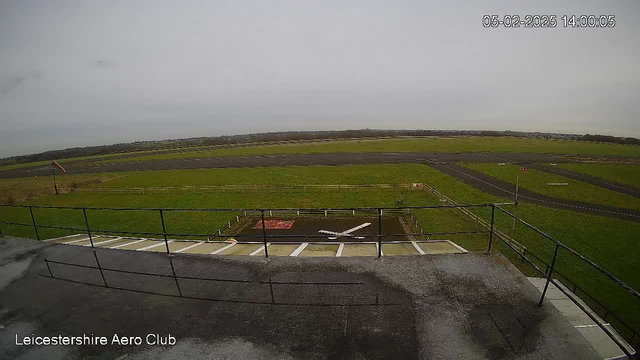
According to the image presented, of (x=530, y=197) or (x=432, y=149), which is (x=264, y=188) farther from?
(x=432, y=149)

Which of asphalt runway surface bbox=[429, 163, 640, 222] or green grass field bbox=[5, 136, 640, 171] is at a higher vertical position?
green grass field bbox=[5, 136, 640, 171]

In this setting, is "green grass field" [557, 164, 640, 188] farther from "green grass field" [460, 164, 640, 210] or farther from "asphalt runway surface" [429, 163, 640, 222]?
"asphalt runway surface" [429, 163, 640, 222]

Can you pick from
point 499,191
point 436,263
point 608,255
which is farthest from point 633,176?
point 436,263

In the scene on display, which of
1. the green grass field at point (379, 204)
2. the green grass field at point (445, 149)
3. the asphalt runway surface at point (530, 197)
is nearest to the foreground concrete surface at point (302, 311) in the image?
the green grass field at point (379, 204)

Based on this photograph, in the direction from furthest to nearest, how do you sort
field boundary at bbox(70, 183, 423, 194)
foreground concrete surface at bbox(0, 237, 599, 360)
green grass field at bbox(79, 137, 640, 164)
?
green grass field at bbox(79, 137, 640, 164) → field boundary at bbox(70, 183, 423, 194) → foreground concrete surface at bbox(0, 237, 599, 360)

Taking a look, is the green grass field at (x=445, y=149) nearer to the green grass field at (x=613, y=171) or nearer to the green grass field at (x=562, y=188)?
the green grass field at (x=613, y=171)

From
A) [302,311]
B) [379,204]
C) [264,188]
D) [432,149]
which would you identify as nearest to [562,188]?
[379,204]

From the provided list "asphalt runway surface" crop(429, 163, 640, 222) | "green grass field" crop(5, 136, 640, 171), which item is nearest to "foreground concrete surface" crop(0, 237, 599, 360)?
"asphalt runway surface" crop(429, 163, 640, 222)

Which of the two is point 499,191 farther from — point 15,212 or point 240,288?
point 15,212
